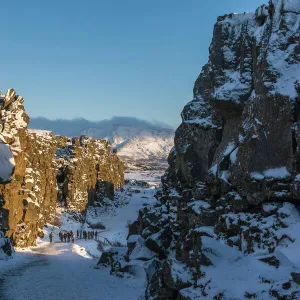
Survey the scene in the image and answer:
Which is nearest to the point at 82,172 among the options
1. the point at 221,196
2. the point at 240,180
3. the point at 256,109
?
the point at 221,196

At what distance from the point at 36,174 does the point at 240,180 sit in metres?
31.4

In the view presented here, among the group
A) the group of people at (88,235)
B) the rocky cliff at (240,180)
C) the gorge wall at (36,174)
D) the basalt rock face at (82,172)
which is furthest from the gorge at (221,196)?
the basalt rock face at (82,172)

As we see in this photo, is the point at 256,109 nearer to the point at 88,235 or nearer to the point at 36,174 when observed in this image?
the point at 36,174

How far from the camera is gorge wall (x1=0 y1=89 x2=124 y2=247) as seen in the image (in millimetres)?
34250

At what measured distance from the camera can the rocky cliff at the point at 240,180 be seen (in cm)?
1316

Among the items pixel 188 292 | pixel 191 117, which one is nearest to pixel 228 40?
pixel 191 117

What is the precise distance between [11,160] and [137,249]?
1540cm

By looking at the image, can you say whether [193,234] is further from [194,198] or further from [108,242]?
[108,242]

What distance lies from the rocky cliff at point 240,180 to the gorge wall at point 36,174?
45.7ft

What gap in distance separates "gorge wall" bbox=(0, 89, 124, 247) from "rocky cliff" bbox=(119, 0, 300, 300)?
13934mm

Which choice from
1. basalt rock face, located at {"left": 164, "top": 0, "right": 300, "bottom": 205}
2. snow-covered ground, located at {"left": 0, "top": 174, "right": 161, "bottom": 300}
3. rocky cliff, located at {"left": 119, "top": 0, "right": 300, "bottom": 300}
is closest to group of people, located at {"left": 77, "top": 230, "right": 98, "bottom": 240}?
snow-covered ground, located at {"left": 0, "top": 174, "right": 161, "bottom": 300}

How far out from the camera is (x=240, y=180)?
20094 mm

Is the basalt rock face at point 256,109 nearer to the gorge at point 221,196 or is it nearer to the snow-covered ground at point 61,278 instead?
the gorge at point 221,196

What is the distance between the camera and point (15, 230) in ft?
116
